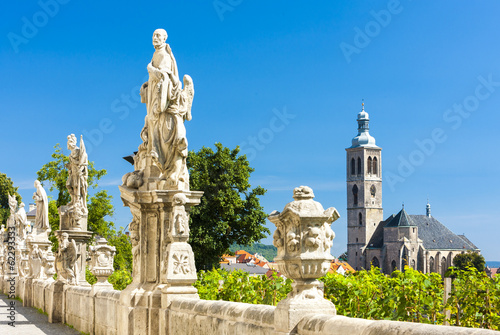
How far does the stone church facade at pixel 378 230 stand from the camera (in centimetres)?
13925

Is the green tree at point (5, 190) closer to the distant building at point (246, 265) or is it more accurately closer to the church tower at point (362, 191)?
the distant building at point (246, 265)

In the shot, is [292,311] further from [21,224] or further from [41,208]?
[21,224]

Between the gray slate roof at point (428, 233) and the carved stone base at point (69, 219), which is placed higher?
the carved stone base at point (69, 219)

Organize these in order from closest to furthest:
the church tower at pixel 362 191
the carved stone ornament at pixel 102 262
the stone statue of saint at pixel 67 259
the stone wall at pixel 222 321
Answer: the stone wall at pixel 222 321 → the carved stone ornament at pixel 102 262 → the stone statue of saint at pixel 67 259 → the church tower at pixel 362 191

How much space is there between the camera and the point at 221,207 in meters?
41.4

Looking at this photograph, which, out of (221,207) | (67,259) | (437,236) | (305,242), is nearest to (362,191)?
(437,236)

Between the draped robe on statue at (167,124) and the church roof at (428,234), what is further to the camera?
the church roof at (428,234)

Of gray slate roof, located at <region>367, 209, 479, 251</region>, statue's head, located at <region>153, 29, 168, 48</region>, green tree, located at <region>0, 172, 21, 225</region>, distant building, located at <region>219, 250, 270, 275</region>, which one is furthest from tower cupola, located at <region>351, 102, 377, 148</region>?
statue's head, located at <region>153, 29, 168, 48</region>

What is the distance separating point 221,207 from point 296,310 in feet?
120

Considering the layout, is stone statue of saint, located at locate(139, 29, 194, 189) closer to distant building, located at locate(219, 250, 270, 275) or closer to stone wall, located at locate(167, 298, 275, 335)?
stone wall, located at locate(167, 298, 275, 335)

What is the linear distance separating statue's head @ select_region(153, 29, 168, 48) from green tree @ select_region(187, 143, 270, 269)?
30368mm

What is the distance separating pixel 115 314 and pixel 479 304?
5288 millimetres

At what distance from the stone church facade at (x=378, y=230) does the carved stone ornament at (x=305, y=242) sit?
134 metres

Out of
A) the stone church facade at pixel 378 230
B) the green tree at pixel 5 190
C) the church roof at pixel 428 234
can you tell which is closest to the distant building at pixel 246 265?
the green tree at pixel 5 190
